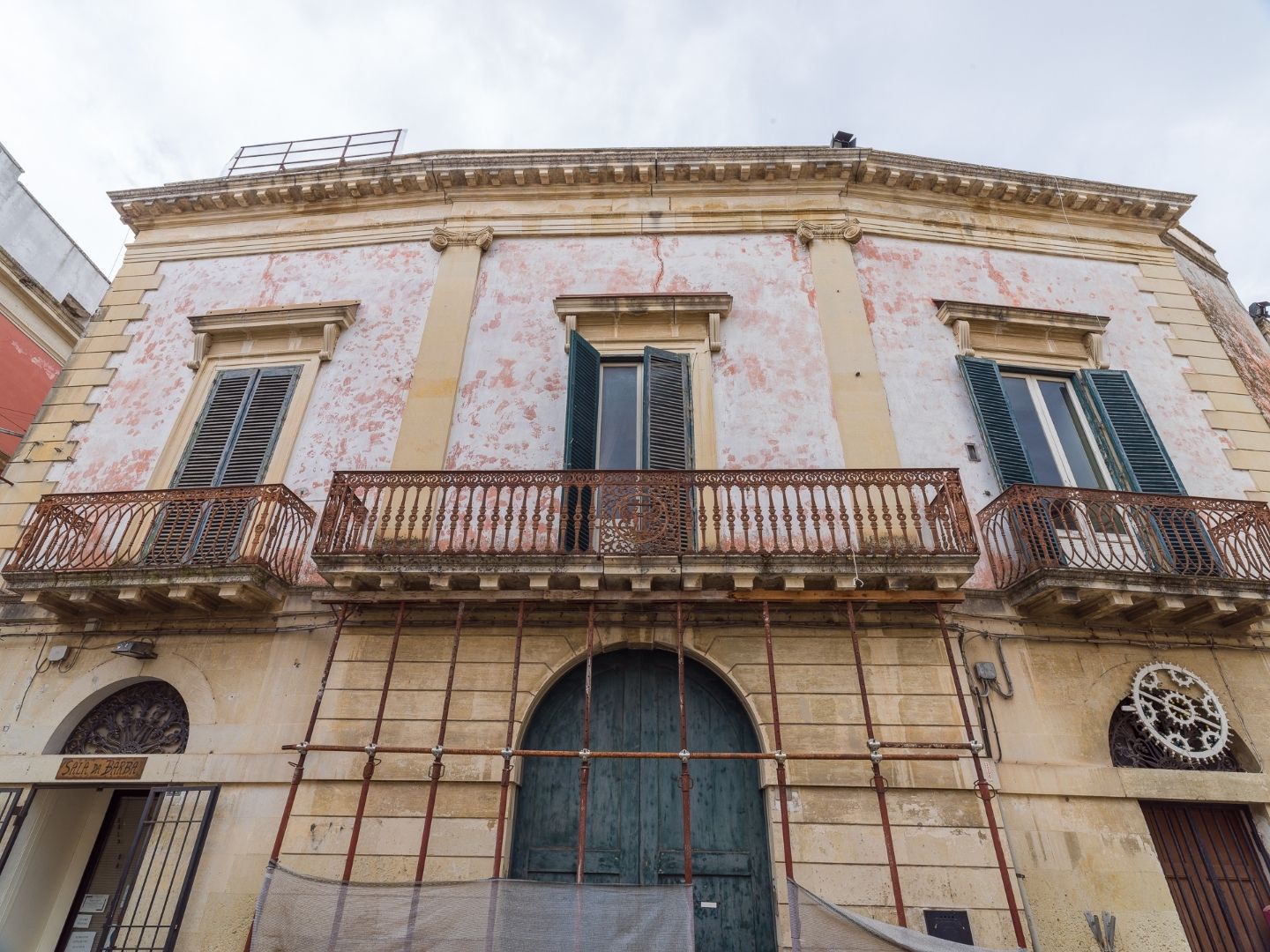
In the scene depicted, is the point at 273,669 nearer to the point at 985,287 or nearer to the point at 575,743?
the point at 575,743

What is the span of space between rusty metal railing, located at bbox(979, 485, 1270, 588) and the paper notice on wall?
958cm

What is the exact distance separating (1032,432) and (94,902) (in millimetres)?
11452

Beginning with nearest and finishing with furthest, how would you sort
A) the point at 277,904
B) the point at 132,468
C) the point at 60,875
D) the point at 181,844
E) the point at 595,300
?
the point at 277,904 → the point at 181,844 → the point at 60,875 → the point at 132,468 → the point at 595,300

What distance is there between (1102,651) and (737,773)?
3876mm

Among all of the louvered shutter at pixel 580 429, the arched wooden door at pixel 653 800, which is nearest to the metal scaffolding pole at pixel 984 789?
the arched wooden door at pixel 653 800

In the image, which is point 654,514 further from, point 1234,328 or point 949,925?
point 1234,328

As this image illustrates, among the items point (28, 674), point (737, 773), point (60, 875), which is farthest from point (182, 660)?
point (737, 773)

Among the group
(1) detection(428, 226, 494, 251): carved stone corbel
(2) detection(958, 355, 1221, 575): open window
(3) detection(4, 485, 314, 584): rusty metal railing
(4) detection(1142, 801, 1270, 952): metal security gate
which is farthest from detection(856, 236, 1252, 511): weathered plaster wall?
(3) detection(4, 485, 314, 584): rusty metal railing

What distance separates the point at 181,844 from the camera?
21.9 ft

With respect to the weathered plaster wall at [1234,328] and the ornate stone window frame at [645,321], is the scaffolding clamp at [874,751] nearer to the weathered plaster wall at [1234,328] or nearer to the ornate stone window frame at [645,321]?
the ornate stone window frame at [645,321]

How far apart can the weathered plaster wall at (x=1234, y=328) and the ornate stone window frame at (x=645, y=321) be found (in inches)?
283

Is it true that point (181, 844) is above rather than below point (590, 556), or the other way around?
below

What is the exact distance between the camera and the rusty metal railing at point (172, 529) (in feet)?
24.6

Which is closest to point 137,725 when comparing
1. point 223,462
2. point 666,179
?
point 223,462
